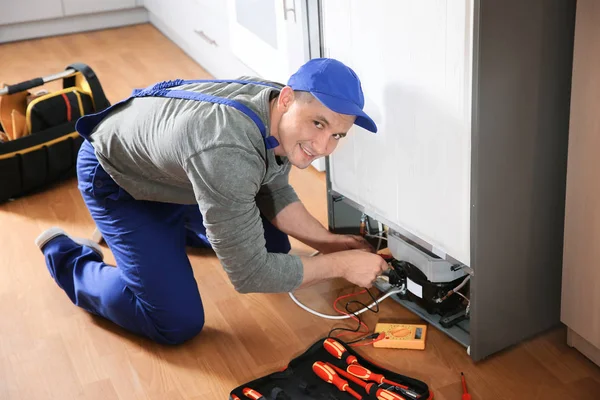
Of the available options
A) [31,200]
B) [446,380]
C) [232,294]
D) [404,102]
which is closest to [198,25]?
[31,200]

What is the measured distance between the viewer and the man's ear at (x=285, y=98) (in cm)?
164

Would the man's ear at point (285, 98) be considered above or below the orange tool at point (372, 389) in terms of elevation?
above

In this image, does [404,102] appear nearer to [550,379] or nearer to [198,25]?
[550,379]

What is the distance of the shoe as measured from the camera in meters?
2.24

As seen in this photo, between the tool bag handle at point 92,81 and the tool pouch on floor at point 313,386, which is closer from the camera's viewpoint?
the tool pouch on floor at point 313,386

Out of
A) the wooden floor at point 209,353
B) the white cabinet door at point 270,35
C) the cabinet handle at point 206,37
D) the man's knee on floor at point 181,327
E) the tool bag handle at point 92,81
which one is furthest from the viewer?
the cabinet handle at point 206,37

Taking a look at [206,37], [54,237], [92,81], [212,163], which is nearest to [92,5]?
[206,37]

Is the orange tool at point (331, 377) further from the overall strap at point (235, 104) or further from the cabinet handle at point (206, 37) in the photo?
the cabinet handle at point (206, 37)

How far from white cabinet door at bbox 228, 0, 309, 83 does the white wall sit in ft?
2.08

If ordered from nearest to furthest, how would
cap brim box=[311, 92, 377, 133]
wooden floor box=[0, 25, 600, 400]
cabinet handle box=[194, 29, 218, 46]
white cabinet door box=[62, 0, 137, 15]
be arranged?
cap brim box=[311, 92, 377, 133] → wooden floor box=[0, 25, 600, 400] → cabinet handle box=[194, 29, 218, 46] → white cabinet door box=[62, 0, 137, 15]

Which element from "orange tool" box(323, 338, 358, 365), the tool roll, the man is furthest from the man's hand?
the tool roll

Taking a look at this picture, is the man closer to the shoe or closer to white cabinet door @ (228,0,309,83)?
the shoe

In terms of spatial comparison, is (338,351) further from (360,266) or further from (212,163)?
(212,163)

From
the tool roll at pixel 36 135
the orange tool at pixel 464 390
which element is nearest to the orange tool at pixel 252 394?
the orange tool at pixel 464 390
